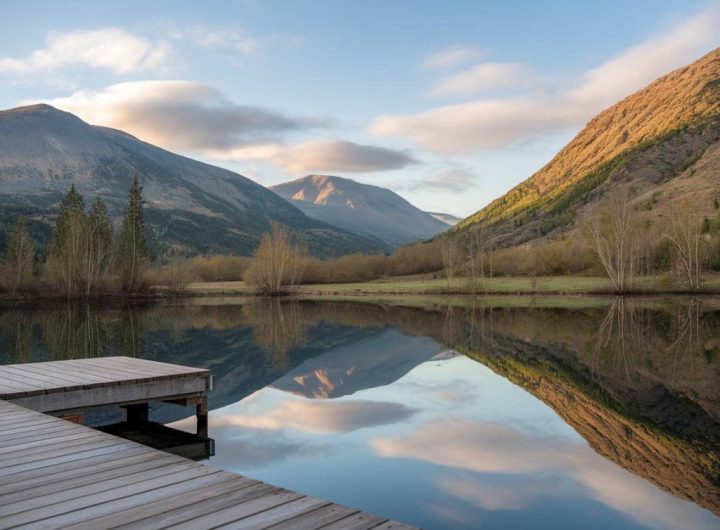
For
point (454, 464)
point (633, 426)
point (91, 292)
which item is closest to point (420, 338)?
point (633, 426)

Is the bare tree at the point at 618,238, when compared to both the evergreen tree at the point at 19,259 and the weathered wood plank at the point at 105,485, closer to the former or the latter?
the evergreen tree at the point at 19,259

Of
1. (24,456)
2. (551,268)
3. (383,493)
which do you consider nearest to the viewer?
(24,456)

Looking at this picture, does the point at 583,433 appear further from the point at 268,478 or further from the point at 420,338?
the point at 420,338

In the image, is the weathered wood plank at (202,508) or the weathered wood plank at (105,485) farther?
the weathered wood plank at (105,485)

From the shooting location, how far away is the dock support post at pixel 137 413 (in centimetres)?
1426

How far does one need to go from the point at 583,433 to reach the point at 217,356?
17098mm

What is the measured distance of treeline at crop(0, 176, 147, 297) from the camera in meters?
67.8

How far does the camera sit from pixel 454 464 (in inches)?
432

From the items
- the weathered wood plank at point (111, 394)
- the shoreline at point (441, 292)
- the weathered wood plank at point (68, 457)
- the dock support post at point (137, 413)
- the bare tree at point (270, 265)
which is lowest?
the dock support post at point (137, 413)

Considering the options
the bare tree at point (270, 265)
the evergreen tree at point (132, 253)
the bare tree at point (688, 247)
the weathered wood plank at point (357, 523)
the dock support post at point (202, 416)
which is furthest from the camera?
the bare tree at point (270, 265)

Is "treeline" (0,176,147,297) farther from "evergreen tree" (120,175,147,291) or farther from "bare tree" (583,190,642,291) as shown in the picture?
"bare tree" (583,190,642,291)

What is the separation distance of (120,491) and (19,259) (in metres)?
69.3

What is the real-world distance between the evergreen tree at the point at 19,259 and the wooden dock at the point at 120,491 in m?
64.0

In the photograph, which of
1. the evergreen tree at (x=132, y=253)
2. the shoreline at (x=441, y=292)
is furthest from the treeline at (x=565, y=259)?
the evergreen tree at (x=132, y=253)
